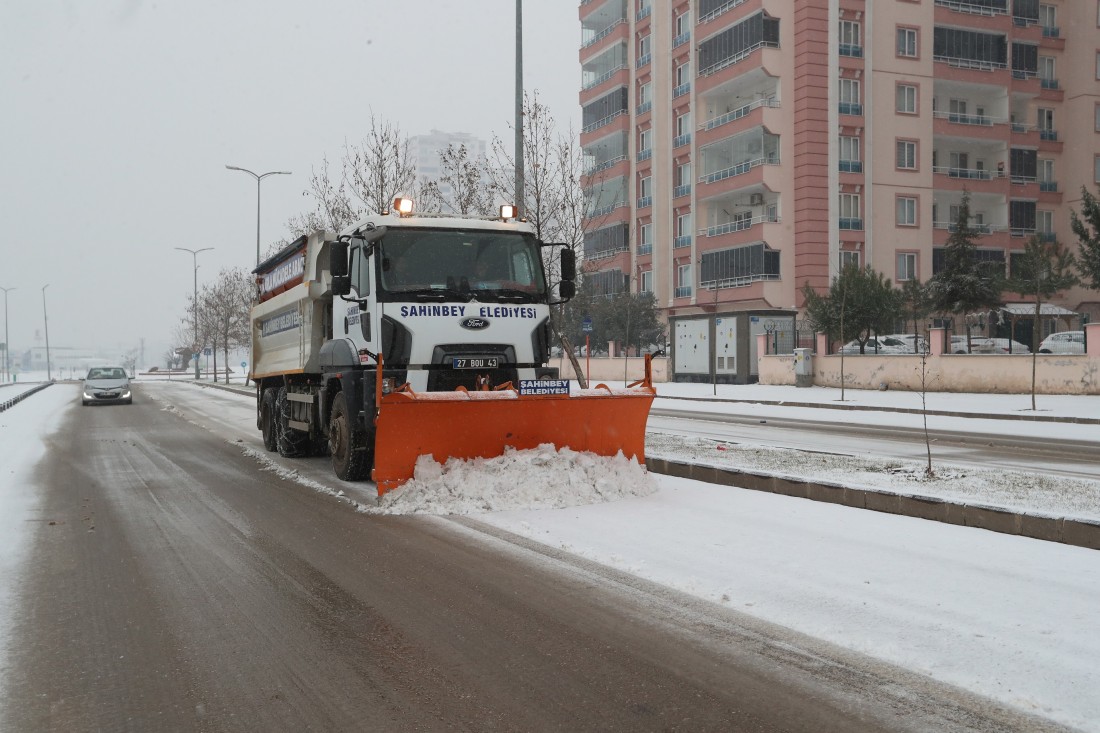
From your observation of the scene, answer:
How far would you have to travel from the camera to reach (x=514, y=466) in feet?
28.8

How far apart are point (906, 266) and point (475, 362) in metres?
40.3

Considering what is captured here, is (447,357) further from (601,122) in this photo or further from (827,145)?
(601,122)

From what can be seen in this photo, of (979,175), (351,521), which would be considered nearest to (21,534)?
(351,521)

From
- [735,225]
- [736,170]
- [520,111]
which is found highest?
[736,170]

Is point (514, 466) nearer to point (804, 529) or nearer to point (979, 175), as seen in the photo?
point (804, 529)

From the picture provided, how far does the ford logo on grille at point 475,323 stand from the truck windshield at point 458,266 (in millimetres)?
259

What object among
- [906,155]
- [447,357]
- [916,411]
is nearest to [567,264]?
[447,357]

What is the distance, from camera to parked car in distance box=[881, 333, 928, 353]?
30986 mm

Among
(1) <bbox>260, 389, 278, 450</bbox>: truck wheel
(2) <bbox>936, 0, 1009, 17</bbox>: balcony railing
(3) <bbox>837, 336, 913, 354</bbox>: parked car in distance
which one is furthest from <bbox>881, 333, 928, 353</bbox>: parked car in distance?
(1) <bbox>260, 389, 278, 450</bbox>: truck wheel

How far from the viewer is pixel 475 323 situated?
31.6 ft

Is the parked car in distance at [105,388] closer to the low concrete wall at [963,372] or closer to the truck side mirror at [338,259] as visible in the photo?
the low concrete wall at [963,372]

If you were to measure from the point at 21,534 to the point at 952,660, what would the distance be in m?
7.49

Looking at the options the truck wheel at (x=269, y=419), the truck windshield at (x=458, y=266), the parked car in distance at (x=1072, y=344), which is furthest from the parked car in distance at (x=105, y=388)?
the parked car in distance at (x=1072, y=344)

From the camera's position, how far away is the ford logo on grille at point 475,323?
9602mm
